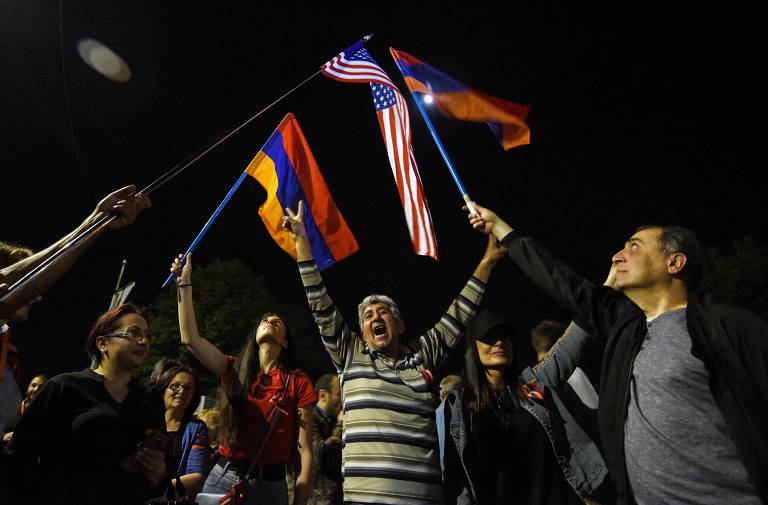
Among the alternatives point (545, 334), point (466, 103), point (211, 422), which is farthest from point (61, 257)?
point (545, 334)

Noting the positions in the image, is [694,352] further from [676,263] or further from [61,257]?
[61,257]

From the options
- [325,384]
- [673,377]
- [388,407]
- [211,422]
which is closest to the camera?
→ [673,377]

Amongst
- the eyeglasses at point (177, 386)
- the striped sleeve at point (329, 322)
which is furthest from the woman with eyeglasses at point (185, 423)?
the striped sleeve at point (329, 322)

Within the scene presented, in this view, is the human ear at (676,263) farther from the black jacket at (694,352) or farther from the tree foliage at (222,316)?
the tree foliage at (222,316)

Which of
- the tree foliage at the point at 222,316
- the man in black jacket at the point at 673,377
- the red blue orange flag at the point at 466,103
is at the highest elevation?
the tree foliage at the point at 222,316

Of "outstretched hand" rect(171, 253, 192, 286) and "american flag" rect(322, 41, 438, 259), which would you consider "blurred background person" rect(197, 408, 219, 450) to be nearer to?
"outstretched hand" rect(171, 253, 192, 286)

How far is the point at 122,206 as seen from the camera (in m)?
3.53

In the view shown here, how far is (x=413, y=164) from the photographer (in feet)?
19.2

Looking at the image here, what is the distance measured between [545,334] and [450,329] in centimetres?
182

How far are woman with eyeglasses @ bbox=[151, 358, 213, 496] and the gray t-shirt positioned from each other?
3363 millimetres

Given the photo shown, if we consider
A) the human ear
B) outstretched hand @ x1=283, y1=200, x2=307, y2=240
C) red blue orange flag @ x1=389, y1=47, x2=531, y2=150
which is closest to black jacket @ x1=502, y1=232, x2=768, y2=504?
the human ear

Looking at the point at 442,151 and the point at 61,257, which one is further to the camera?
the point at 442,151

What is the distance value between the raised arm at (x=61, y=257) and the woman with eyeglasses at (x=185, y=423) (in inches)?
68.2

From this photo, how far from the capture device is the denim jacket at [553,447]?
3.85 meters
